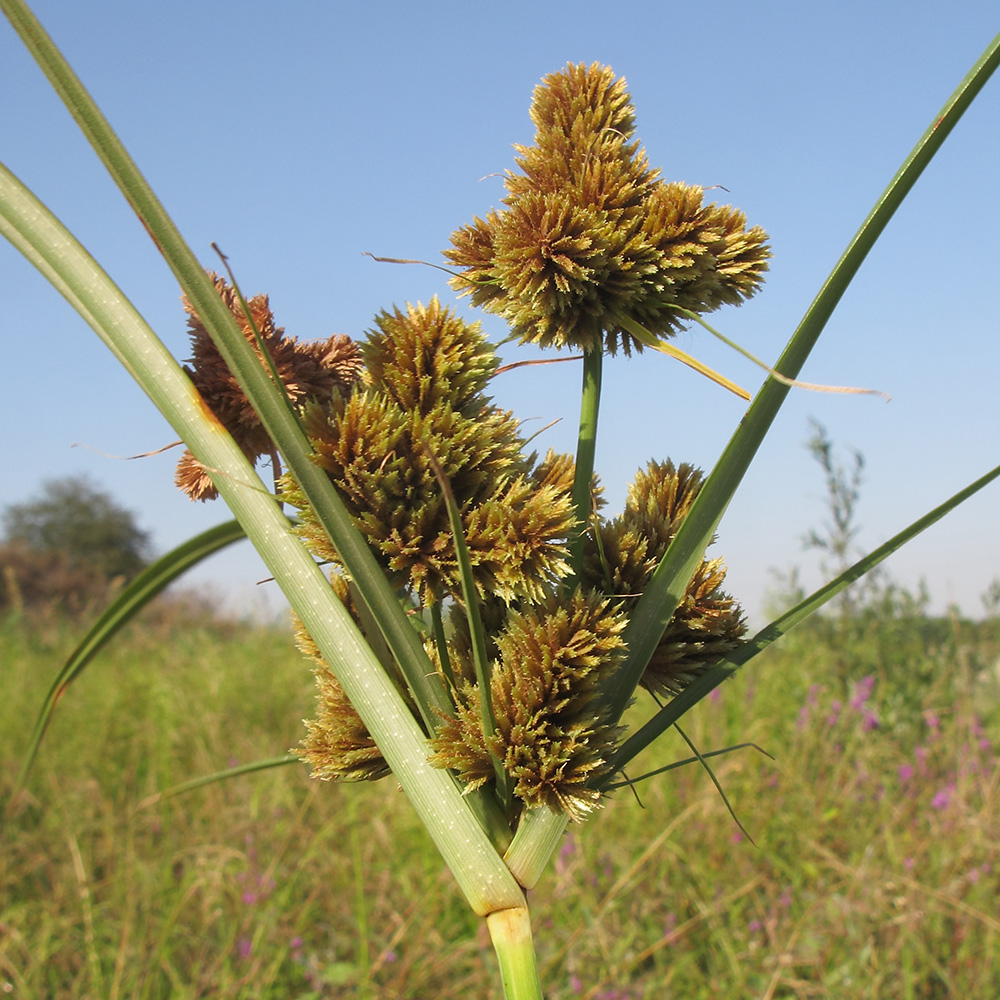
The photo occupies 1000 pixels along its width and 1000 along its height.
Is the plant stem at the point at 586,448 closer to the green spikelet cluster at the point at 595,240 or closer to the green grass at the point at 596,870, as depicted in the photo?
the green spikelet cluster at the point at 595,240

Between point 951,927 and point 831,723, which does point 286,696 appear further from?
point 951,927

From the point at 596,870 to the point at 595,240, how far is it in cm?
251

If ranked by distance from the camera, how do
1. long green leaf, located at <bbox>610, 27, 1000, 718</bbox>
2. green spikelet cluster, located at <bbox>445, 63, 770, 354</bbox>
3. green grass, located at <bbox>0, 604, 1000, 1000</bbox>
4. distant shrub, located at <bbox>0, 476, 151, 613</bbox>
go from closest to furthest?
long green leaf, located at <bbox>610, 27, 1000, 718</bbox> < green spikelet cluster, located at <bbox>445, 63, 770, 354</bbox> < green grass, located at <bbox>0, 604, 1000, 1000</bbox> < distant shrub, located at <bbox>0, 476, 151, 613</bbox>

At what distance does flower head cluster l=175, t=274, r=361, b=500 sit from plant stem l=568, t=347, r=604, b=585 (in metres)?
0.15

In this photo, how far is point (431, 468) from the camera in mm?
457

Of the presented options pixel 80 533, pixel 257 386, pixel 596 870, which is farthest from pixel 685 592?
pixel 80 533

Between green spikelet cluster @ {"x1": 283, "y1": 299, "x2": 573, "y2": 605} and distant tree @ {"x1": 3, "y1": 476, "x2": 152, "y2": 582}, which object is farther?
distant tree @ {"x1": 3, "y1": 476, "x2": 152, "y2": 582}

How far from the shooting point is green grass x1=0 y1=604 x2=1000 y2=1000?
205cm

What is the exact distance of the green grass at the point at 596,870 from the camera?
80.9 inches

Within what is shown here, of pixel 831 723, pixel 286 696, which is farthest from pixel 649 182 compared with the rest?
pixel 286 696

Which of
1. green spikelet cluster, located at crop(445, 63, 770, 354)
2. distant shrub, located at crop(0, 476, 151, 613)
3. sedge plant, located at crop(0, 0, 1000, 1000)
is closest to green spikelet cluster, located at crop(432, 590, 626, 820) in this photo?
sedge plant, located at crop(0, 0, 1000, 1000)

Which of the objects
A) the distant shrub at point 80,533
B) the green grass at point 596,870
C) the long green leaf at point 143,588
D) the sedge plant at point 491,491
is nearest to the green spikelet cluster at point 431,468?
the sedge plant at point 491,491

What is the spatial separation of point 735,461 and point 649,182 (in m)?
0.21

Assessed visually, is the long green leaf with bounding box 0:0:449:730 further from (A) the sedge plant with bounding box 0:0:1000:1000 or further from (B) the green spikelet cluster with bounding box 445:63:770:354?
(B) the green spikelet cluster with bounding box 445:63:770:354
